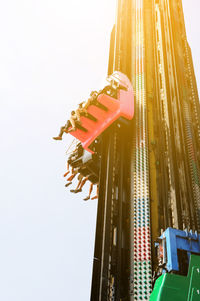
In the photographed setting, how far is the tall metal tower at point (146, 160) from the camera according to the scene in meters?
8.25

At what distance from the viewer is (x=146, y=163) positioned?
10.2 meters

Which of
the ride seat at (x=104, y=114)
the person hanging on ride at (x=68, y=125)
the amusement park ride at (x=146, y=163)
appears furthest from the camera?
the person hanging on ride at (x=68, y=125)

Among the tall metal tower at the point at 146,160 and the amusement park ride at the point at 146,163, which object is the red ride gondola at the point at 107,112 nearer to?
the amusement park ride at the point at 146,163

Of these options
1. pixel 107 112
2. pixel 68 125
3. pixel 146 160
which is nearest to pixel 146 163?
pixel 146 160

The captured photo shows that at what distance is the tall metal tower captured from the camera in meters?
8.25

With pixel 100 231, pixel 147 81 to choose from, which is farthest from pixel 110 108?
pixel 100 231

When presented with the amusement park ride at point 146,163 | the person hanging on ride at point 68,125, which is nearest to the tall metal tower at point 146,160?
the amusement park ride at point 146,163

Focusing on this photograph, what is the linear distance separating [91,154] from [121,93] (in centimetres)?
273

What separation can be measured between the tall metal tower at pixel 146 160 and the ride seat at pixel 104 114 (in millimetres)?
419

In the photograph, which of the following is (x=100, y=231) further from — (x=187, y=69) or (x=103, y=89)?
(x=187, y=69)

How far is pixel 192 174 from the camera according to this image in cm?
1051

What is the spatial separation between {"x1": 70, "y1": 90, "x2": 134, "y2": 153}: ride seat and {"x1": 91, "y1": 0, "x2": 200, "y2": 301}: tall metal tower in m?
0.42

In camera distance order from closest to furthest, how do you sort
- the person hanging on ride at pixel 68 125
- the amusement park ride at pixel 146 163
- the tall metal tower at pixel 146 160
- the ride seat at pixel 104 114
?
the amusement park ride at pixel 146 163, the tall metal tower at pixel 146 160, the ride seat at pixel 104 114, the person hanging on ride at pixel 68 125

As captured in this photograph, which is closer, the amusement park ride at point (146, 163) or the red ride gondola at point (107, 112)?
the amusement park ride at point (146, 163)
